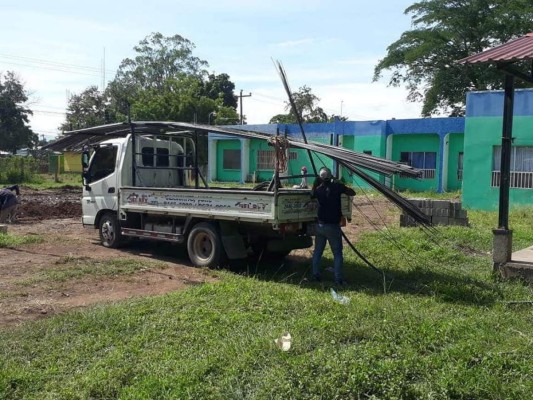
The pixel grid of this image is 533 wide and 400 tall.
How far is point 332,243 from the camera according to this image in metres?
8.49

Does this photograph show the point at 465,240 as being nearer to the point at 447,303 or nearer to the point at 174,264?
the point at 447,303

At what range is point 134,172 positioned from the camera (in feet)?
36.6

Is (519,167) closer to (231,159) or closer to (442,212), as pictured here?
(442,212)

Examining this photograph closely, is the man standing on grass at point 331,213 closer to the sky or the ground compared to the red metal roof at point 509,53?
closer to the ground

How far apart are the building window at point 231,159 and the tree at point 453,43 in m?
11.4

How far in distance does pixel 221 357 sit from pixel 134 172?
685 centimetres

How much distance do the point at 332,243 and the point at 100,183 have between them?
5.51m

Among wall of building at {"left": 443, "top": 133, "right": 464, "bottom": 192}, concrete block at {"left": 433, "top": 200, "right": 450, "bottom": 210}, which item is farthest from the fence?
concrete block at {"left": 433, "top": 200, "right": 450, "bottom": 210}

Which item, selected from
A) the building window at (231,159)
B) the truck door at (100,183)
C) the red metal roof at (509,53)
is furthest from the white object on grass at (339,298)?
the building window at (231,159)

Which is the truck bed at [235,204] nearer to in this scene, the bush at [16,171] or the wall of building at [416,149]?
the wall of building at [416,149]

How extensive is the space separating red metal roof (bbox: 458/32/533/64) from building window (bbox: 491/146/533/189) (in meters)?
12.2

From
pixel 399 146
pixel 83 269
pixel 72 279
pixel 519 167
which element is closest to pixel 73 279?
pixel 72 279

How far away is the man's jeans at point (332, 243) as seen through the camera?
27.5 feet

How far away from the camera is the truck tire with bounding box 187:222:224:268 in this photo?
933cm
